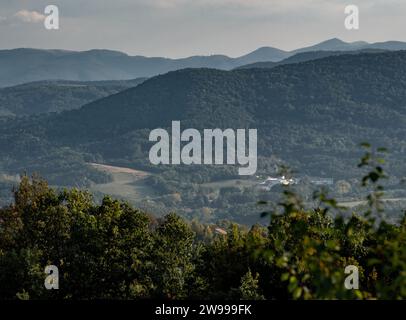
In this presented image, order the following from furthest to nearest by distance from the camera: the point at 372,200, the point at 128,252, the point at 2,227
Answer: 1. the point at 2,227
2. the point at 128,252
3. the point at 372,200

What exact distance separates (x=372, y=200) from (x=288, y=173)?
140 centimetres

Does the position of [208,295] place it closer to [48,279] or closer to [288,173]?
[48,279]

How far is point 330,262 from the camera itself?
394 inches

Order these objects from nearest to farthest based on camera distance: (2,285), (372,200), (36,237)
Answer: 1. (372,200)
2. (2,285)
3. (36,237)

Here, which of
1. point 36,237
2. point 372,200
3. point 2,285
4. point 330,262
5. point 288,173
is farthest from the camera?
point 36,237
